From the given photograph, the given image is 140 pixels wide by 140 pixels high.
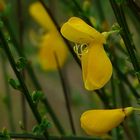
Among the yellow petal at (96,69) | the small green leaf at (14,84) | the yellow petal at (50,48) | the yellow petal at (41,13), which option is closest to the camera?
the yellow petal at (96,69)

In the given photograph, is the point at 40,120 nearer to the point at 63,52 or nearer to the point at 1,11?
the point at 1,11

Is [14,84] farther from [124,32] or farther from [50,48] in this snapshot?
[50,48]

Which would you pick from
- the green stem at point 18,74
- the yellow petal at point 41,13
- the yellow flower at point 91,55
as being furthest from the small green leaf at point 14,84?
the yellow petal at point 41,13

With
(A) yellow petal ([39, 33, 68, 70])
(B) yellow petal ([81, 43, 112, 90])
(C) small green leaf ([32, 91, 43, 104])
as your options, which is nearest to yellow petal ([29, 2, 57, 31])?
(A) yellow petal ([39, 33, 68, 70])

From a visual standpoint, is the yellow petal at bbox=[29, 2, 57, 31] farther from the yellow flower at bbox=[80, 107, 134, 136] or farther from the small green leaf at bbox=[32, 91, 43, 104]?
the yellow flower at bbox=[80, 107, 134, 136]

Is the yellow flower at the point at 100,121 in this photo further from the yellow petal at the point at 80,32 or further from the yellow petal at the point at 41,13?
the yellow petal at the point at 41,13

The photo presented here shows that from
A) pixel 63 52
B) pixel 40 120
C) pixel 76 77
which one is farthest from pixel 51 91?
pixel 40 120

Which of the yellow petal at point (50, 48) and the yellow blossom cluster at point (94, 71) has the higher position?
the yellow petal at point (50, 48)
